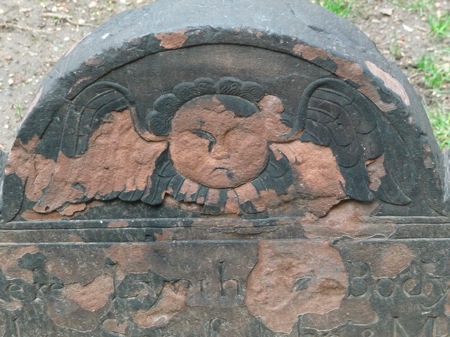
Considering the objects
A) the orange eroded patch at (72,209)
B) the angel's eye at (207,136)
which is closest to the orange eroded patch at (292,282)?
the angel's eye at (207,136)

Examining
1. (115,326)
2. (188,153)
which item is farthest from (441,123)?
(115,326)

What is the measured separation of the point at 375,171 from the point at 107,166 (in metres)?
0.91

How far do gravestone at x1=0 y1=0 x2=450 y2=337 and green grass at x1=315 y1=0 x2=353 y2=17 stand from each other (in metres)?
2.51

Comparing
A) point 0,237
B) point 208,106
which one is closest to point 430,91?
point 208,106

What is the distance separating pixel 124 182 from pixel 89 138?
7.8 inches

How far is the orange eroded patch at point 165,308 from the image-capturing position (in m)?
3.17

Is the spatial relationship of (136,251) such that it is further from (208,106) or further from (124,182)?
(208,106)

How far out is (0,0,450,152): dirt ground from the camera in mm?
5094

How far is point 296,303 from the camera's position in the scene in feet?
10.4

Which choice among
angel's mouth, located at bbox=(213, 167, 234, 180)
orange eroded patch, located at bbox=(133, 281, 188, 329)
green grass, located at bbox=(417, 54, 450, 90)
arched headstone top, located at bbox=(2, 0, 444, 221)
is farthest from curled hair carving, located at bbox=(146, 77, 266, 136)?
green grass, located at bbox=(417, 54, 450, 90)

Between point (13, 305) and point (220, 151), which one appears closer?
point (220, 151)

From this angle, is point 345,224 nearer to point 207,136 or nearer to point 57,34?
point 207,136

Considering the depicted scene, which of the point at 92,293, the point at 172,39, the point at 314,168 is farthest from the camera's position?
the point at 92,293

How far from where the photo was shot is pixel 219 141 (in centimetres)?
290
